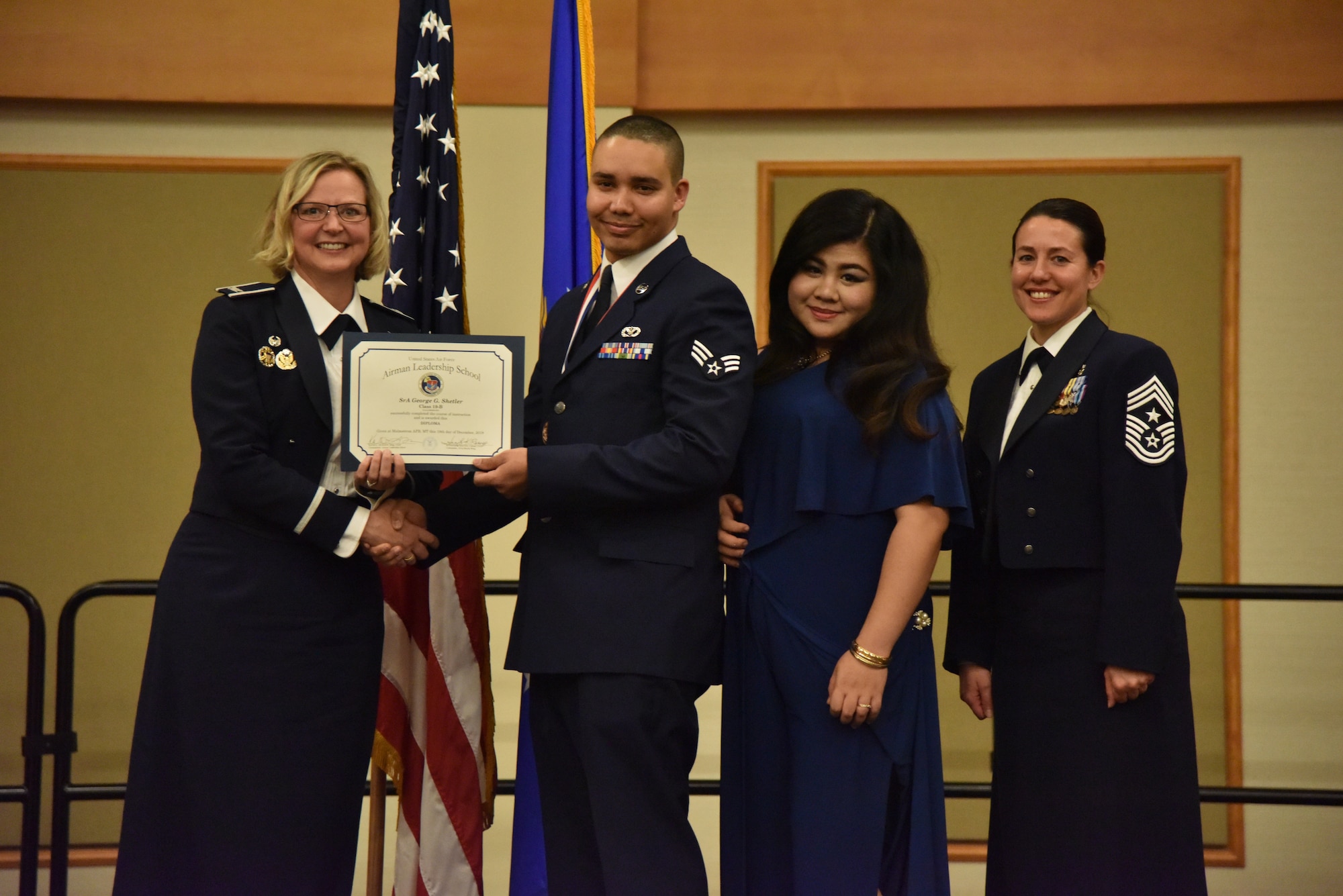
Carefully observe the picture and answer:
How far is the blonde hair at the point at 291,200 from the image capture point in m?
2.32

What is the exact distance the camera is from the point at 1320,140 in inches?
156

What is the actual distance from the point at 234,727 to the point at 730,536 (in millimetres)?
990

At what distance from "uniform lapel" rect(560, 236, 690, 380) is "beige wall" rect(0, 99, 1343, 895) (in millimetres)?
1804

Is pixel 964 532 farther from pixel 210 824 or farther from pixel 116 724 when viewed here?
pixel 116 724

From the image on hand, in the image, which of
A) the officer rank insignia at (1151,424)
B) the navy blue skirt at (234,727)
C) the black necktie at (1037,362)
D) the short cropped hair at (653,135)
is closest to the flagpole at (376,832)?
the navy blue skirt at (234,727)

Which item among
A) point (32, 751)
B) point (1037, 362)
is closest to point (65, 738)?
point (32, 751)

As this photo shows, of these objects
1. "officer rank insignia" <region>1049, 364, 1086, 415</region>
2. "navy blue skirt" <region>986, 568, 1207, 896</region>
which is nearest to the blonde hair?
"officer rank insignia" <region>1049, 364, 1086, 415</region>

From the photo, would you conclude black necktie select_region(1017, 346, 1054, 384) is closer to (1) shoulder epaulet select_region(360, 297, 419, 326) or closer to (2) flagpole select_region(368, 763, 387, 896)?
(1) shoulder epaulet select_region(360, 297, 419, 326)

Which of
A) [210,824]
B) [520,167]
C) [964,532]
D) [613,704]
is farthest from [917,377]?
[520,167]

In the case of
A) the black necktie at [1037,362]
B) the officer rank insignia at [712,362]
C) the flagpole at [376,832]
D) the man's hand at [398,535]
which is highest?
the black necktie at [1037,362]

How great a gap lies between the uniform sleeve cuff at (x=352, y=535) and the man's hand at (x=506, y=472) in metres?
0.28

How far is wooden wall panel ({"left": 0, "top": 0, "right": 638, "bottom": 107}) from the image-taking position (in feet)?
12.6

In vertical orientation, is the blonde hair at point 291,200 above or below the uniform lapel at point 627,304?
above

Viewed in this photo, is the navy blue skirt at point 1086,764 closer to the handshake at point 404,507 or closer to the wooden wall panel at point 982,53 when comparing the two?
the handshake at point 404,507
